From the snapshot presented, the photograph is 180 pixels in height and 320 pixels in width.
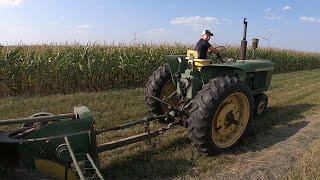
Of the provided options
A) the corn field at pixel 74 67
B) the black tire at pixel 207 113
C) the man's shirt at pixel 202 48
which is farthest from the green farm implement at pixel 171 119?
the corn field at pixel 74 67

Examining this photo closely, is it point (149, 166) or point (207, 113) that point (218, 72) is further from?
point (149, 166)

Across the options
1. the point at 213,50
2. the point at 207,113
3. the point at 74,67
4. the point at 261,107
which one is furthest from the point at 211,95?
the point at 74,67

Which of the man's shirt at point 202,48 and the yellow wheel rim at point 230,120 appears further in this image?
the man's shirt at point 202,48

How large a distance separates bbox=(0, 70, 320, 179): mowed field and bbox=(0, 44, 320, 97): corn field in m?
2.29

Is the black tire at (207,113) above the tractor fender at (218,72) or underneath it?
underneath

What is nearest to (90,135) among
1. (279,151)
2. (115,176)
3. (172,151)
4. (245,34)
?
(115,176)

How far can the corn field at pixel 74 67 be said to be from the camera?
1118 centimetres

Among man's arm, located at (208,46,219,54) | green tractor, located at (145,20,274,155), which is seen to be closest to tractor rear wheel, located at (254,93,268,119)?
green tractor, located at (145,20,274,155)

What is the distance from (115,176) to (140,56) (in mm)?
9257

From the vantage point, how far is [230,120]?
19.3 ft

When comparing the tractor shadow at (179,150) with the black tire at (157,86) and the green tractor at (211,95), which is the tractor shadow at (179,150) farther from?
the black tire at (157,86)

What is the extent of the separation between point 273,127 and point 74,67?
269 inches

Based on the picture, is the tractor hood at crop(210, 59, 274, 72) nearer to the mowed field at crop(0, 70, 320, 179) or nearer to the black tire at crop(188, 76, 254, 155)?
the black tire at crop(188, 76, 254, 155)

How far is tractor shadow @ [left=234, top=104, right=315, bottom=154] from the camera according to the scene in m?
6.07
